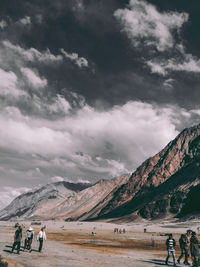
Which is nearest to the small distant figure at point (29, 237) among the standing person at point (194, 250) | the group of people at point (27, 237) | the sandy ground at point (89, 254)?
the group of people at point (27, 237)

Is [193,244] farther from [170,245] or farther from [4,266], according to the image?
[4,266]

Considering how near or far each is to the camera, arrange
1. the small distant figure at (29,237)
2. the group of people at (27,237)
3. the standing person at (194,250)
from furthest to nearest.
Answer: the small distant figure at (29,237) → the group of people at (27,237) → the standing person at (194,250)

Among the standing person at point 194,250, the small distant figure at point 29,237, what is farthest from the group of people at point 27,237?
the standing person at point 194,250

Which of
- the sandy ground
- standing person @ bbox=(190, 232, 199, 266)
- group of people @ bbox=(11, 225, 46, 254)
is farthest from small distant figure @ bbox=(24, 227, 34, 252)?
standing person @ bbox=(190, 232, 199, 266)

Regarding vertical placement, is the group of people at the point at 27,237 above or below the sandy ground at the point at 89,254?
above

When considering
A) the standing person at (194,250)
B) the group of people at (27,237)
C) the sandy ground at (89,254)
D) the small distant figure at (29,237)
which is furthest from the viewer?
the small distant figure at (29,237)

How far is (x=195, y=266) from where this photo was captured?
1014 inches

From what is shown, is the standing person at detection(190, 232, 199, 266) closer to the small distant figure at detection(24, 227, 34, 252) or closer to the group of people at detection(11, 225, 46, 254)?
the group of people at detection(11, 225, 46, 254)

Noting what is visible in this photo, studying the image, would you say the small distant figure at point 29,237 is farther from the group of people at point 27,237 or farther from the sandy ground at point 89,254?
the sandy ground at point 89,254

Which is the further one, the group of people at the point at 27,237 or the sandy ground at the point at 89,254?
the group of people at the point at 27,237

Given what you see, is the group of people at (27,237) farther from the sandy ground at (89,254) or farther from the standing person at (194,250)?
the standing person at (194,250)

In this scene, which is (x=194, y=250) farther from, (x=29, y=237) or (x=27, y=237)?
(x=27, y=237)

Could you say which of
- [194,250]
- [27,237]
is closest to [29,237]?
[27,237]

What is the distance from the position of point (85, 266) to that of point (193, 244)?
32.7 feet
